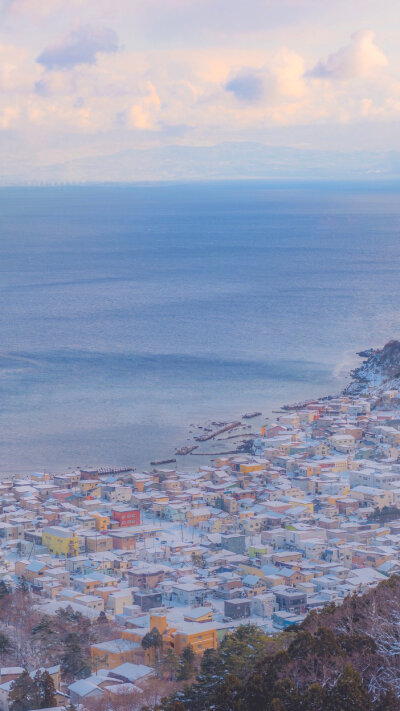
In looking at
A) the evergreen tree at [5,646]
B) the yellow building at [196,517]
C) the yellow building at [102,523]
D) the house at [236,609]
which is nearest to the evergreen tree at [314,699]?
the evergreen tree at [5,646]

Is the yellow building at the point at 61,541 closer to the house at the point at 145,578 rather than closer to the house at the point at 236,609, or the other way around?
the house at the point at 145,578

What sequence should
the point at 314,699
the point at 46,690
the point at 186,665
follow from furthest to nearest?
the point at 186,665 → the point at 46,690 → the point at 314,699

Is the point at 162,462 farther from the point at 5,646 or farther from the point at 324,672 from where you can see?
the point at 324,672

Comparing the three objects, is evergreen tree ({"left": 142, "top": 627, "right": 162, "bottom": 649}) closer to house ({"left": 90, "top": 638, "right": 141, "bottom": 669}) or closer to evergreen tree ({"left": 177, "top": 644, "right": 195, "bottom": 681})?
house ({"left": 90, "top": 638, "right": 141, "bottom": 669})

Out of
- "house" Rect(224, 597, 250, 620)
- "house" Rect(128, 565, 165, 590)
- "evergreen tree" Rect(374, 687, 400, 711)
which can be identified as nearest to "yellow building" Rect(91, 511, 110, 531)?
"house" Rect(128, 565, 165, 590)

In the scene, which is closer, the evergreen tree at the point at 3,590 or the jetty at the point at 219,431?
the evergreen tree at the point at 3,590

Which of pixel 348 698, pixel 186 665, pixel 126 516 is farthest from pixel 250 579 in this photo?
pixel 348 698

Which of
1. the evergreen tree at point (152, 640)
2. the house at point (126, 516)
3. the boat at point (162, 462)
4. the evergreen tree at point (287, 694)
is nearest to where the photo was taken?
the evergreen tree at point (287, 694)
